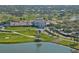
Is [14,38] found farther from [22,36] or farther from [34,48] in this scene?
[34,48]

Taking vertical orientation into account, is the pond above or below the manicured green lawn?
below

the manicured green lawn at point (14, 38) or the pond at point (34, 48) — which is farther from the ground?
the manicured green lawn at point (14, 38)

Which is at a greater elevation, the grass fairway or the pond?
the grass fairway

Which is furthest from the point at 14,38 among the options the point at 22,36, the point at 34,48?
the point at 34,48
